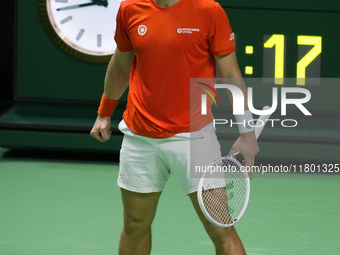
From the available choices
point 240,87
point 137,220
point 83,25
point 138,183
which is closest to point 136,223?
point 137,220

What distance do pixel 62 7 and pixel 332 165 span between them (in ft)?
9.88

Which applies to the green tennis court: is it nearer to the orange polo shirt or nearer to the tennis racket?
the tennis racket

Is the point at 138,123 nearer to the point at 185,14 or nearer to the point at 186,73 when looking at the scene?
the point at 186,73

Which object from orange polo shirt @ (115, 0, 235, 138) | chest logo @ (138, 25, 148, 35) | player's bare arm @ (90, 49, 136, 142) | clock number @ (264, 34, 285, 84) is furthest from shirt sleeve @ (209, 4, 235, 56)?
clock number @ (264, 34, 285, 84)

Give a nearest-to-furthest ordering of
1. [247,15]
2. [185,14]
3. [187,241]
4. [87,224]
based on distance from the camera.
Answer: [185,14] → [187,241] → [87,224] → [247,15]

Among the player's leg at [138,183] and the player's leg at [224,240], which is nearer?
the player's leg at [224,240]

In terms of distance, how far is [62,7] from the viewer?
201 inches

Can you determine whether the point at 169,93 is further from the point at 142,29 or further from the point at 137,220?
the point at 137,220

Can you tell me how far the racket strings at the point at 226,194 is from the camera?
1938 mm

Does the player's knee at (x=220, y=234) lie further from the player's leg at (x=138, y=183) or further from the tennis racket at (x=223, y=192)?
the player's leg at (x=138, y=183)

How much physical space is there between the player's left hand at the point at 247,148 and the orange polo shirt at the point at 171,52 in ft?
0.56

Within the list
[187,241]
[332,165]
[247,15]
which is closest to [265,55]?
[247,15]

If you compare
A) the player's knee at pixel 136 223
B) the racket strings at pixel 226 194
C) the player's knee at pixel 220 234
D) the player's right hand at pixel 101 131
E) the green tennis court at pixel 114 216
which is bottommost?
the green tennis court at pixel 114 216

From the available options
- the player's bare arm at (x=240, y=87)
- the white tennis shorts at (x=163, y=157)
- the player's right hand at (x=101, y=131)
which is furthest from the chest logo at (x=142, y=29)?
the player's right hand at (x=101, y=131)
